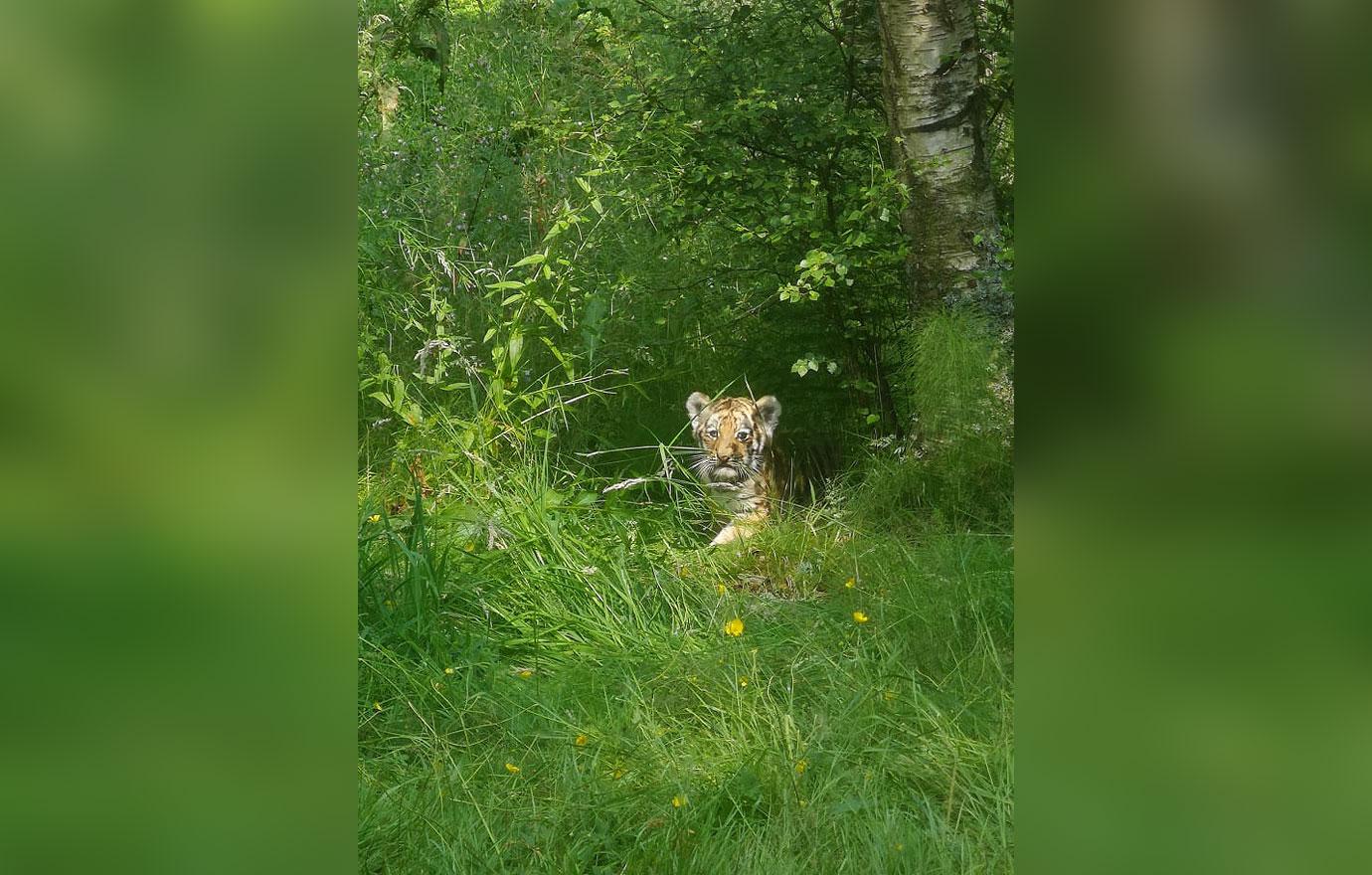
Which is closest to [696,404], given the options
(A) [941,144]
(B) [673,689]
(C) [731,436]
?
(C) [731,436]

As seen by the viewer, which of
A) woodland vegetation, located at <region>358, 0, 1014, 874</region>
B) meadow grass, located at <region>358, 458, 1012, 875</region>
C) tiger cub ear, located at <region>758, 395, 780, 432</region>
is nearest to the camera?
meadow grass, located at <region>358, 458, 1012, 875</region>

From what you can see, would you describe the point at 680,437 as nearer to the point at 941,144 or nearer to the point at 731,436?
the point at 731,436

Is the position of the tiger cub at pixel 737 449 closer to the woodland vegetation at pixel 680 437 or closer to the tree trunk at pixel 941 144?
the woodland vegetation at pixel 680 437

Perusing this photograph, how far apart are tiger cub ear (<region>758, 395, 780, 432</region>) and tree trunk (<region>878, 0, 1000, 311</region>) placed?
2.19 ft

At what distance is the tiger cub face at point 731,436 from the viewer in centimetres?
467

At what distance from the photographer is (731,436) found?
4.71 metres

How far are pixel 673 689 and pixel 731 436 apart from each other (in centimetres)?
173

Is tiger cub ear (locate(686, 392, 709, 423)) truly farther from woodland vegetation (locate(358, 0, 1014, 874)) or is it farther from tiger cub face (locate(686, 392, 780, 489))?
woodland vegetation (locate(358, 0, 1014, 874))

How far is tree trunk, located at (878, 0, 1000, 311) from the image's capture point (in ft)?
14.6

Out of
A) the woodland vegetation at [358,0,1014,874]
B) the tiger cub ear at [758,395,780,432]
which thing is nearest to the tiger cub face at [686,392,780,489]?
the tiger cub ear at [758,395,780,432]

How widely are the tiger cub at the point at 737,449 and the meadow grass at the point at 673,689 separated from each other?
29 centimetres

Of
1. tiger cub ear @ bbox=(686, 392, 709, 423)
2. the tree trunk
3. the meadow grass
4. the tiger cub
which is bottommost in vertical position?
the meadow grass
